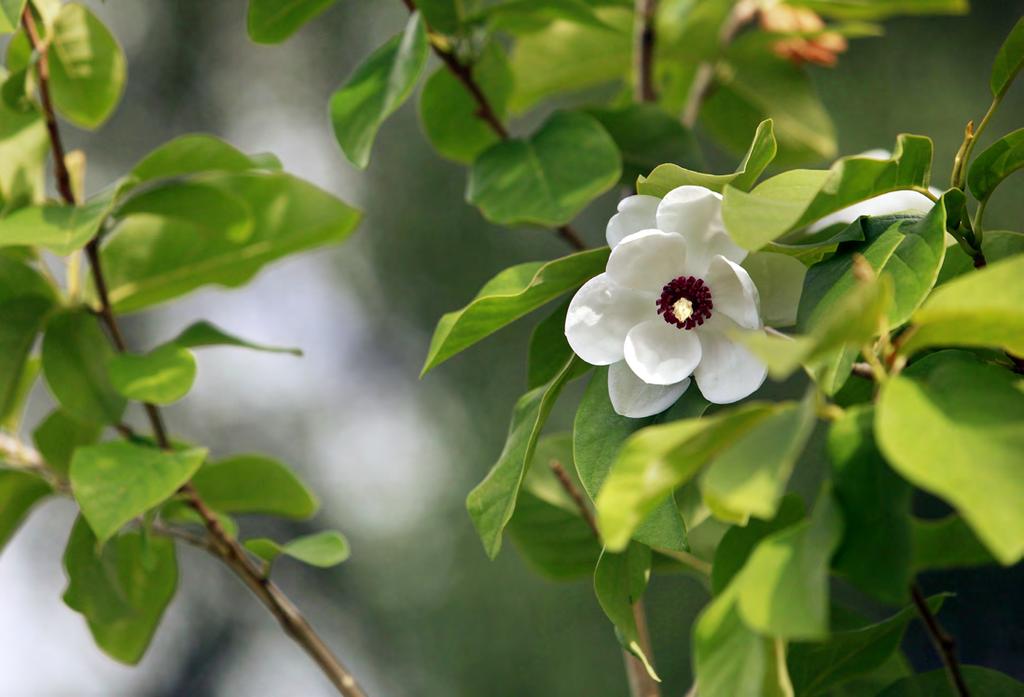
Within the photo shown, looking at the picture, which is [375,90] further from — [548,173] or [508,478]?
[508,478]

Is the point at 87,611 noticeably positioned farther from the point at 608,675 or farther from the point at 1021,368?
the point at 608,675

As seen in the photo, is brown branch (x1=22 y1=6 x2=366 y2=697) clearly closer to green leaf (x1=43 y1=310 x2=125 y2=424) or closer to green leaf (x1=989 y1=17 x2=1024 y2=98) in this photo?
green leaf (x1=43 y1=310 x2=125 y2=424)

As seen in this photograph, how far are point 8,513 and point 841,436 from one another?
0.50 metres

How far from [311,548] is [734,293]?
28 centimetres

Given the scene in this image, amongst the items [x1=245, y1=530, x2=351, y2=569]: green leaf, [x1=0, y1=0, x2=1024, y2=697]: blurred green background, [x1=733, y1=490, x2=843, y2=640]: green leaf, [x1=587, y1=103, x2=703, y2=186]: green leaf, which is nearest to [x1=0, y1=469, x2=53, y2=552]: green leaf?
[x1=245, y1=530, x2=351, y2=569]: green leaf

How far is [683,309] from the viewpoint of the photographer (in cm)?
35

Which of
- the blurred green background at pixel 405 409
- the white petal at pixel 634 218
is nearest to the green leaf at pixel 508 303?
the white petal at pixel 634 218

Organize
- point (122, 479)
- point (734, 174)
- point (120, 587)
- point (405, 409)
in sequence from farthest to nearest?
point (405, 409), point (120, 587), point (122, 479), point (734, 174)

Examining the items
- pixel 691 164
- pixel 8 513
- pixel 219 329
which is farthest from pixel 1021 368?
pixel 8 513

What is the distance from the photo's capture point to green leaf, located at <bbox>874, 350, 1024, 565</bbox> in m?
0.21

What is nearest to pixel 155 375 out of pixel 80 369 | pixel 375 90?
pixel 80 369

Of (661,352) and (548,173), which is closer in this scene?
(661,352)

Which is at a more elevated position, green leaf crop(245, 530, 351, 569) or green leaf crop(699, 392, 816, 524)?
green leaf crop(699, 392, 816, 524)

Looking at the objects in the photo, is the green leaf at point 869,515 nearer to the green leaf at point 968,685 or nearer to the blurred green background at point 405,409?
the green leaf at point 968,685
